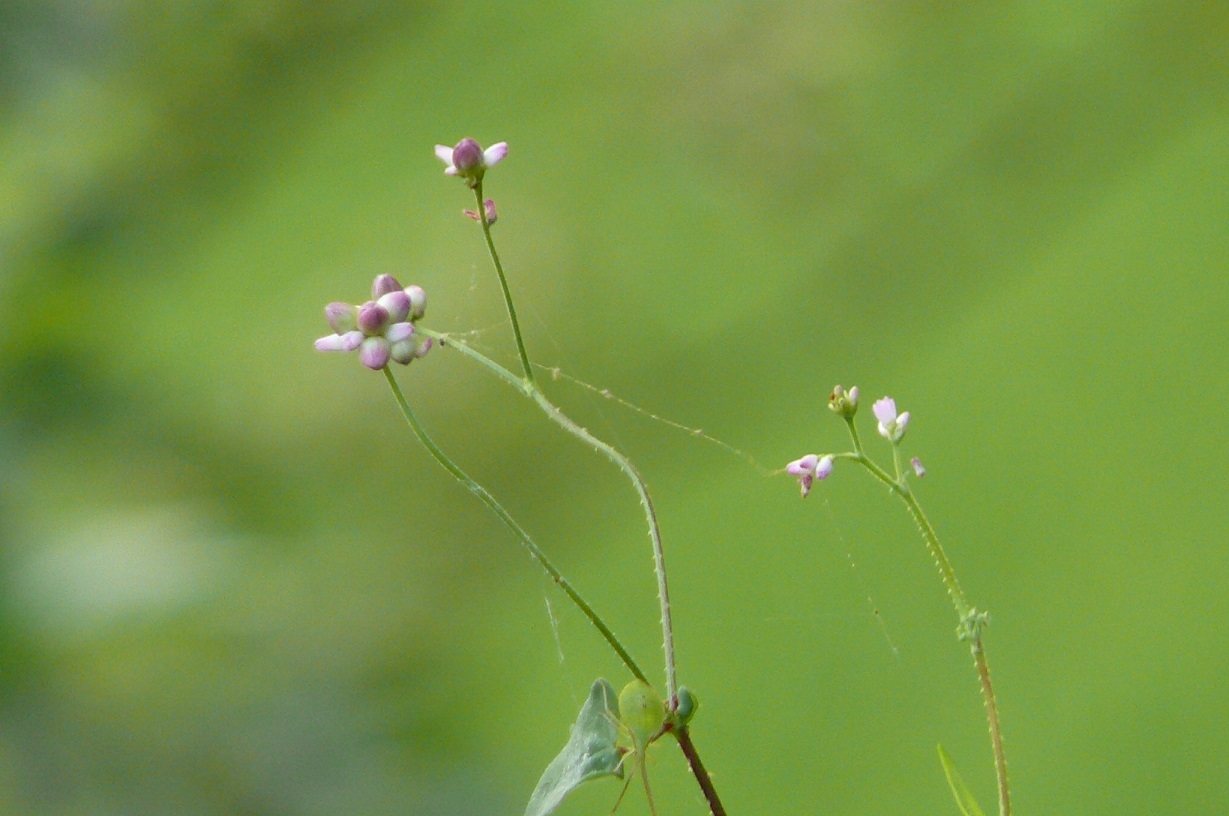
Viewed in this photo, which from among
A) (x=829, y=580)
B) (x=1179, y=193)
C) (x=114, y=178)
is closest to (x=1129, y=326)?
(x=1179, y=193)

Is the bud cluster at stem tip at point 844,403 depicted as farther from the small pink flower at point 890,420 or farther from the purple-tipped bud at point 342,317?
the purple-tipped bud at point 342,317

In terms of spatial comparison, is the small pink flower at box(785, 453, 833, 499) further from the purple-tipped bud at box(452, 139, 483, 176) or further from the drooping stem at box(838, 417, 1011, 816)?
the purple-tipped bud at box(452, 139, 483, 176)

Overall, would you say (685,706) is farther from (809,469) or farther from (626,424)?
(626,424)

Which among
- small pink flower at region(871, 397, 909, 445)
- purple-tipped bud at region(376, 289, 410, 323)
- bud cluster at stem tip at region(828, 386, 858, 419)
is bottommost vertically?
small pink flower at region(871, 397, 909, 445)

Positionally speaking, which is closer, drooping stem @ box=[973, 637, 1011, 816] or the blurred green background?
drooping stem @ box=[973, 637, 1011, 816]

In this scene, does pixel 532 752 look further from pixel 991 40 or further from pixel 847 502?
pixel 991 40

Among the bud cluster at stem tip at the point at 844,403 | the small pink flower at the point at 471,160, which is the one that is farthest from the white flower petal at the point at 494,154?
the bud cluster at stem tip at the point at 844,403

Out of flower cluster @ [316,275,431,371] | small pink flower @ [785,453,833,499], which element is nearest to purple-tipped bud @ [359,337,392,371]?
flower cluster @ [316,275,431,371]

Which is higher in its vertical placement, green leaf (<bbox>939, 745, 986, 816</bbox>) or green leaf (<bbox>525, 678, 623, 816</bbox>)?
green leaf (<bbox>525, 678, 623, 816</bbox>)
